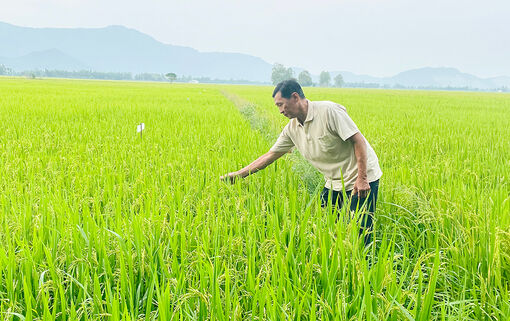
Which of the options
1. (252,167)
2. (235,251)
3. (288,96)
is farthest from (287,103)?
(235,251)

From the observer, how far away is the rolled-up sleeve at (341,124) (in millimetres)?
2561

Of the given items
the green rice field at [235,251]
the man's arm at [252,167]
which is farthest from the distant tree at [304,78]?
the man's arm at [252,167]

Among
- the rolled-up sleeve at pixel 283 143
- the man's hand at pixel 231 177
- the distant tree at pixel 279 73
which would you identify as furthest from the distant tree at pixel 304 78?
the man's hand at pixel 231 177

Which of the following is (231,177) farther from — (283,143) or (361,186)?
(361,186)

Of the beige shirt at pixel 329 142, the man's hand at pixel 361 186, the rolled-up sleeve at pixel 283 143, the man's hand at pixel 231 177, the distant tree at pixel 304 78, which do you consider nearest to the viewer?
the man's hand at pixel 361 186

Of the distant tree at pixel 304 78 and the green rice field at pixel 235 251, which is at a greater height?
the distant tree at pixel 304 78

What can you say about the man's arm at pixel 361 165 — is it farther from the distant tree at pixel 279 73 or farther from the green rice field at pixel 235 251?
the distant tree at pixel 279 73

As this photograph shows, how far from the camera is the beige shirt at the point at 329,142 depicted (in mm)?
2623

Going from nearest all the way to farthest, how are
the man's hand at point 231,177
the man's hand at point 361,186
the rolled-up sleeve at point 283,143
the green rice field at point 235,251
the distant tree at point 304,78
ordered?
1. the green rice field at point 235,251
2. the man's hand at point 361,186
3. the man's hand at point 231,177
4. the rolled-up sleeve at point 283,143
5. the distant tree at point 304,78

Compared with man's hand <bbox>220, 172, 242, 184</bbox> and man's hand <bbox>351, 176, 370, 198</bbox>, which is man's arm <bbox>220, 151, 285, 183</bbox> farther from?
man's hand <bbox>351, 176, 370, 198</bbox>

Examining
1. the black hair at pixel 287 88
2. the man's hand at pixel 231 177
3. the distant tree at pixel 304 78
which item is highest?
the distant tree at pixel 304 78

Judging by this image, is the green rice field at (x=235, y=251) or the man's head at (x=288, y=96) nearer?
the green rice field at (x=235, y=251)

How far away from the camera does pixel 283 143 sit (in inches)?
116

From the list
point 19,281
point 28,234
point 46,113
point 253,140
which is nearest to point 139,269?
point 19,281
